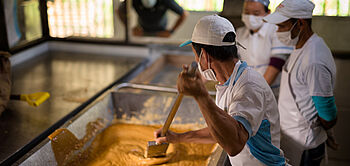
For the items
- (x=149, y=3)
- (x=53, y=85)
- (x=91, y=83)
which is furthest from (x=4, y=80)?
(x=149, y=3)

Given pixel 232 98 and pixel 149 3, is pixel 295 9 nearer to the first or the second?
pixel 232 98

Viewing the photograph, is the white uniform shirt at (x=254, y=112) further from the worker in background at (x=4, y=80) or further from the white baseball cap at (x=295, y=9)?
the worker in background at (x=4, y=80)

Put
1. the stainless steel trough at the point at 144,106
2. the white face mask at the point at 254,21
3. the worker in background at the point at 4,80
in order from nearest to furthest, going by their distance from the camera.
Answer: the worker in background at the point at 4,80 < the stainless steel trough at the point at 144,106 < the white face mask at the point at 254,21

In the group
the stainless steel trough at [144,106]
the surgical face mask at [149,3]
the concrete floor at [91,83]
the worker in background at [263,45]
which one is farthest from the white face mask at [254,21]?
the surgical face mask at [149,3]

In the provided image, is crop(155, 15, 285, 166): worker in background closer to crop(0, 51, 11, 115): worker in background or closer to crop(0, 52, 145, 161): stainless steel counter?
crop(0, 52, 145, 161): stainless steel counter

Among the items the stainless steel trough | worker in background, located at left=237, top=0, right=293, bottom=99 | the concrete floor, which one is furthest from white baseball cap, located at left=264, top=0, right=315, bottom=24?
the concrete floor

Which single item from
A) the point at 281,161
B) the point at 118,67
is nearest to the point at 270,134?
the point at 281,161

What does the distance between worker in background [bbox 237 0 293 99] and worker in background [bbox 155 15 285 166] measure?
39.4 inches

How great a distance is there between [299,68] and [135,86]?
44.7 inches

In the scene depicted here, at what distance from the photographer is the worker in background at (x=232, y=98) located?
95 cm

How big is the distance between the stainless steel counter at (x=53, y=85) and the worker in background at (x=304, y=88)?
1354mm

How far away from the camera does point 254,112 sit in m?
0.99

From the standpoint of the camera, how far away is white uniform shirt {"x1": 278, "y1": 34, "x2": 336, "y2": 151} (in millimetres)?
1500

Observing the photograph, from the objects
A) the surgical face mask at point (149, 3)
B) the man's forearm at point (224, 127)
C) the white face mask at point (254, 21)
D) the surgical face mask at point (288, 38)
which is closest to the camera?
the man's forearm at point (224, 127)
